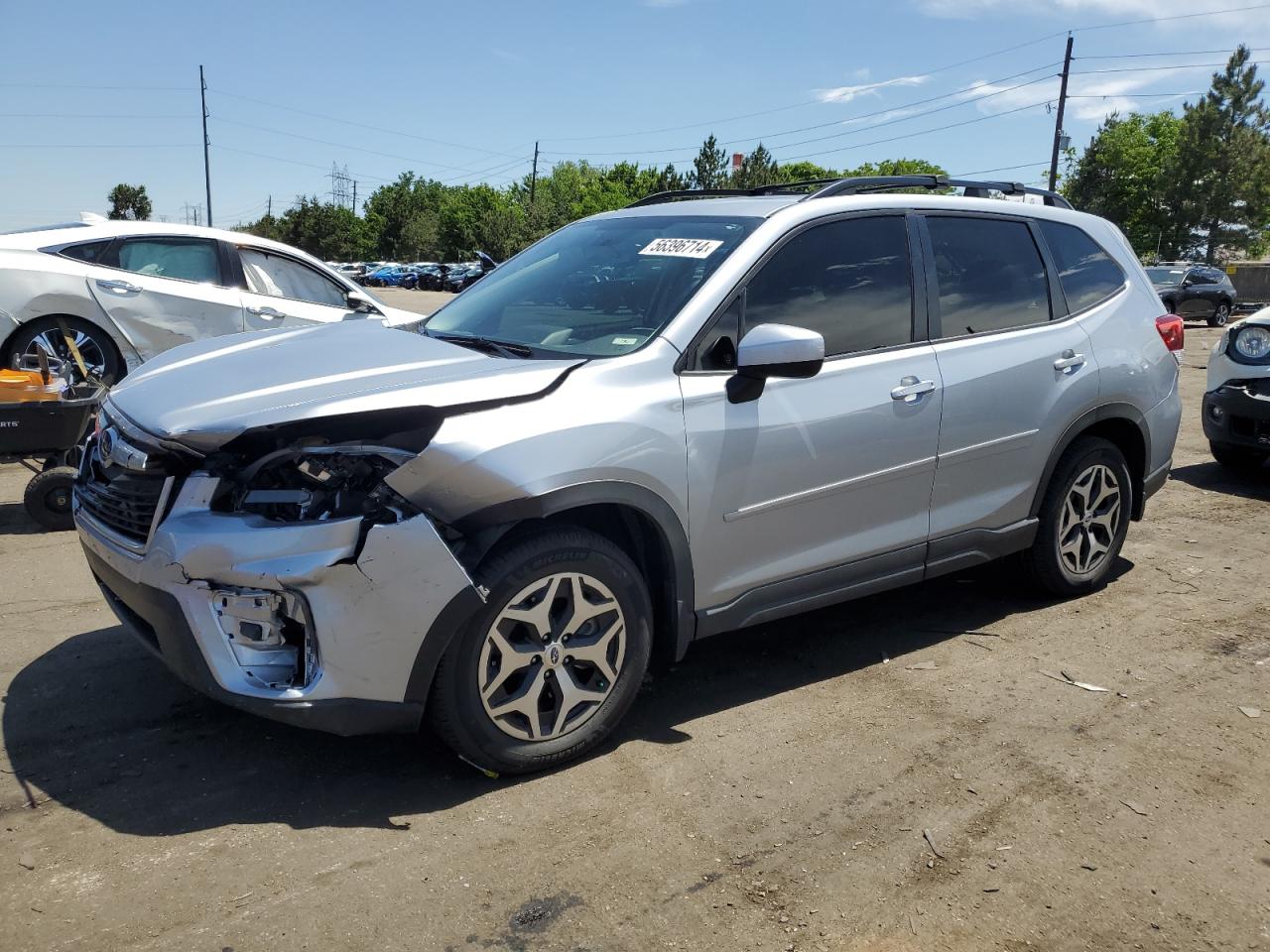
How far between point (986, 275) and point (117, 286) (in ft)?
21.3

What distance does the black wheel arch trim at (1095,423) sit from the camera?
4.79 meters

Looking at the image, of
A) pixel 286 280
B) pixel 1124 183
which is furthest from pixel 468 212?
pixel 286 280

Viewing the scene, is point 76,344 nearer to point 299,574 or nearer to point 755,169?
point 299,574

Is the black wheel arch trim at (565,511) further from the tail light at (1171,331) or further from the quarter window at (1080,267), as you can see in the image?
the tail light at (1171,331)

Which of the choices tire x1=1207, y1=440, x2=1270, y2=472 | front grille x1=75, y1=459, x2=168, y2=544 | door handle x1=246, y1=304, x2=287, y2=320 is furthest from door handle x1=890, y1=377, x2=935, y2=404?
door handle x1=246, y1=304, x2=287, y2=320

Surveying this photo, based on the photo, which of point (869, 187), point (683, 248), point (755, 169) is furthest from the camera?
point (755, 169)

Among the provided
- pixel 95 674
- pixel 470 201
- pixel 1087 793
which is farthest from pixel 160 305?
pixel 470 201

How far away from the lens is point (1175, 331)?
5398mm

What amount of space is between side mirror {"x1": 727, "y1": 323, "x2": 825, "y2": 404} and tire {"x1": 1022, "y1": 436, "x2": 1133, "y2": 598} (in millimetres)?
1852

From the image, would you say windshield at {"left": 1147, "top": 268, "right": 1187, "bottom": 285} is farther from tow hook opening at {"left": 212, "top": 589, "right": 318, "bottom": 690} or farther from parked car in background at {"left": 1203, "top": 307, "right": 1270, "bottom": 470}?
tow hook opening at {"left": 212, "top": 589, "right": 318, "bottom": 690}

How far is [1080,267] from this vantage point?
509 cm

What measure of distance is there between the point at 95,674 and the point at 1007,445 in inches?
150

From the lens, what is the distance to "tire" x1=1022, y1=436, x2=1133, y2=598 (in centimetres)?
491

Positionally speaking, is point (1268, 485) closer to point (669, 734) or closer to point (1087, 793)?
point (1087, 793)
